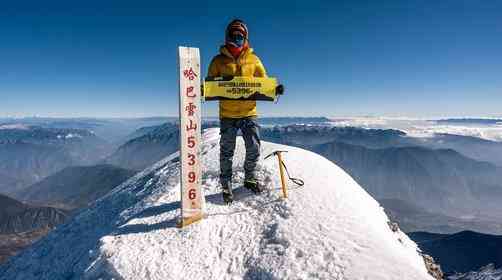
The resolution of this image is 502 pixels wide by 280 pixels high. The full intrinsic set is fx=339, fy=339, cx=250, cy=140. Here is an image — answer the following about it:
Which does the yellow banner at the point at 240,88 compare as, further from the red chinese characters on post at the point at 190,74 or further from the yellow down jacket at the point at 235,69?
the red chinese characters on post at the point at 190,74

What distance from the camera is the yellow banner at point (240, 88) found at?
31.8ft

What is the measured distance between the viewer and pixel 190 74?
8914 millimetres

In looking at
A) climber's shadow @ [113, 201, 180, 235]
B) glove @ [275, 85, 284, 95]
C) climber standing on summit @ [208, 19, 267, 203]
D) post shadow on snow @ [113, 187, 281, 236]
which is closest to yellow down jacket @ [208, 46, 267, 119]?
climber standing on summit @ [208, 19, 267, 203]

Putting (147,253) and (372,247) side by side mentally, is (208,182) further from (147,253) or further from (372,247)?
(372,247)

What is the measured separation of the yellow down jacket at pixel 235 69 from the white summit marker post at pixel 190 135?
125 cm

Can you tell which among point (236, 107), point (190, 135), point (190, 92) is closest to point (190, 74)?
point (190, 92)

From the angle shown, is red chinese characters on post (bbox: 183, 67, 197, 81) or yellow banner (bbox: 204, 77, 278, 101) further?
yellow banner (bbox: 204, 77, 278, 101)

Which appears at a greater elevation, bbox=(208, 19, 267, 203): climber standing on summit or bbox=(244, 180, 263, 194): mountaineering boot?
bbox=(208, 19, 267, 203): climber standing on summit

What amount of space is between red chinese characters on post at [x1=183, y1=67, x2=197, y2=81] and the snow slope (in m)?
3.84

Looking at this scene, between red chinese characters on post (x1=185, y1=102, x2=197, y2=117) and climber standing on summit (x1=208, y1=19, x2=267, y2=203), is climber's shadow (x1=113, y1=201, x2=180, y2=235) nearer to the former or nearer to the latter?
climber standing on summit (x1=208, y1=19, x2=267, y2=203)

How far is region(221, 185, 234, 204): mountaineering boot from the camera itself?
10.3 m

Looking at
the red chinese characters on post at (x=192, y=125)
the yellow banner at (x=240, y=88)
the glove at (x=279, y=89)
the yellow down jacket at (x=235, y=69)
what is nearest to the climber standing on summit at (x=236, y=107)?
the yellow down jacket at (x=235, y=69)

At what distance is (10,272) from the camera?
40.1 feet

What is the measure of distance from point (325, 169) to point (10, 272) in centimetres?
1202
